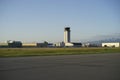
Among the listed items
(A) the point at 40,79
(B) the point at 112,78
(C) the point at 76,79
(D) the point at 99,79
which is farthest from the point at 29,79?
(B) the point at 112,78

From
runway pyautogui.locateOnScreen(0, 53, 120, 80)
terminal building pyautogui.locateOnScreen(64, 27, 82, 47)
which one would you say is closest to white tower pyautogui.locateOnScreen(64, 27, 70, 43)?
terminal building pyautogui.locateOnScreen(64, 27, 82, 47)

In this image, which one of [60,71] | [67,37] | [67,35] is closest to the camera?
[60,71]

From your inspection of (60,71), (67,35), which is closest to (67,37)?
(67,35)

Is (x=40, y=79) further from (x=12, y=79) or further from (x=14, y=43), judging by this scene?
(x=14, y=43)

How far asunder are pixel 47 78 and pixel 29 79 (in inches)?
37.4

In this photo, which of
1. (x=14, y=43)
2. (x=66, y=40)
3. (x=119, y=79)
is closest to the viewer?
(x=119, y=79)

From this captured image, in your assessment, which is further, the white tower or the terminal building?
the terminal building

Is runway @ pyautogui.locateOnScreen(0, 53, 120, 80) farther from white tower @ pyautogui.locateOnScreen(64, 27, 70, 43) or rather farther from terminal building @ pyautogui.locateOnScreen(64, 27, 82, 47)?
terminal building @ pyautogui.locateOnScreen(64, 27, 82, 47)

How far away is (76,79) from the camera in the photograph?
1123 centimetres

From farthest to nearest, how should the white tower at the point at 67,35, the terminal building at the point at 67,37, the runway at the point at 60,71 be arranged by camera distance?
the terminal building at the point at 67,37
the white tower at the point at 67,35
the runway at the point at 60,71

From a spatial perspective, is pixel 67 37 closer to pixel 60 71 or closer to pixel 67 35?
pixel 67 35

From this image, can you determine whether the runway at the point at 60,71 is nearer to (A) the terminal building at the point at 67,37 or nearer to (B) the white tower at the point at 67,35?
(B) the white tower at the point at 67,35

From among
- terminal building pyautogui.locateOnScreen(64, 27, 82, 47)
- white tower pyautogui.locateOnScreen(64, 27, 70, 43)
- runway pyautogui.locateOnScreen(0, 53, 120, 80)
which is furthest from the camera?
terminal building pyautogui.locateOnScreen(64, 27, 82, 47)

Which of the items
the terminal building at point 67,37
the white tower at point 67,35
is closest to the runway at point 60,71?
the white tower at point 67,35
